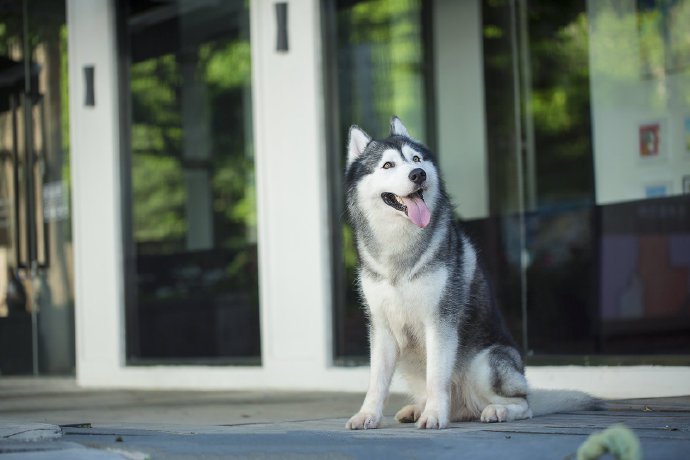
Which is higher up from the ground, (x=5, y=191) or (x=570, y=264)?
(x=5, y=191)

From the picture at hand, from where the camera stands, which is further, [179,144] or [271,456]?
[179,144]

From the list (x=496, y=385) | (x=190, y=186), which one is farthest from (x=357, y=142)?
(x=190, y=186)

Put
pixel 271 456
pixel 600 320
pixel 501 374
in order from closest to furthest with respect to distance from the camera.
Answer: pixel 271 456 < pixel 501 374 < pixel 600 320

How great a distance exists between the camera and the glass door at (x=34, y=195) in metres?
11.2

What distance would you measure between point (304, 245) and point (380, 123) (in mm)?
1075

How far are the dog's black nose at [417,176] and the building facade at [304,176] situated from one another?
2438 millimetres

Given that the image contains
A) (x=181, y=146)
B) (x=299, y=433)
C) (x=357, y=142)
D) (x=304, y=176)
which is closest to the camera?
(x=299, y=433)

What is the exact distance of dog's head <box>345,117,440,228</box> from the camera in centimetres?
555

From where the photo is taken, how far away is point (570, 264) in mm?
8258

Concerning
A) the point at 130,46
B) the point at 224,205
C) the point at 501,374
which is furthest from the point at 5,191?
the point at 501,374

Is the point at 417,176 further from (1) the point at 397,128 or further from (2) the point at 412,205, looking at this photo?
(1) the point at 397,128

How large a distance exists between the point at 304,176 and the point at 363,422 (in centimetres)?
370

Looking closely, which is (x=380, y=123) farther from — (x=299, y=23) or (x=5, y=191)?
(x=5, y=191)

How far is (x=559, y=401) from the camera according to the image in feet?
20.1
